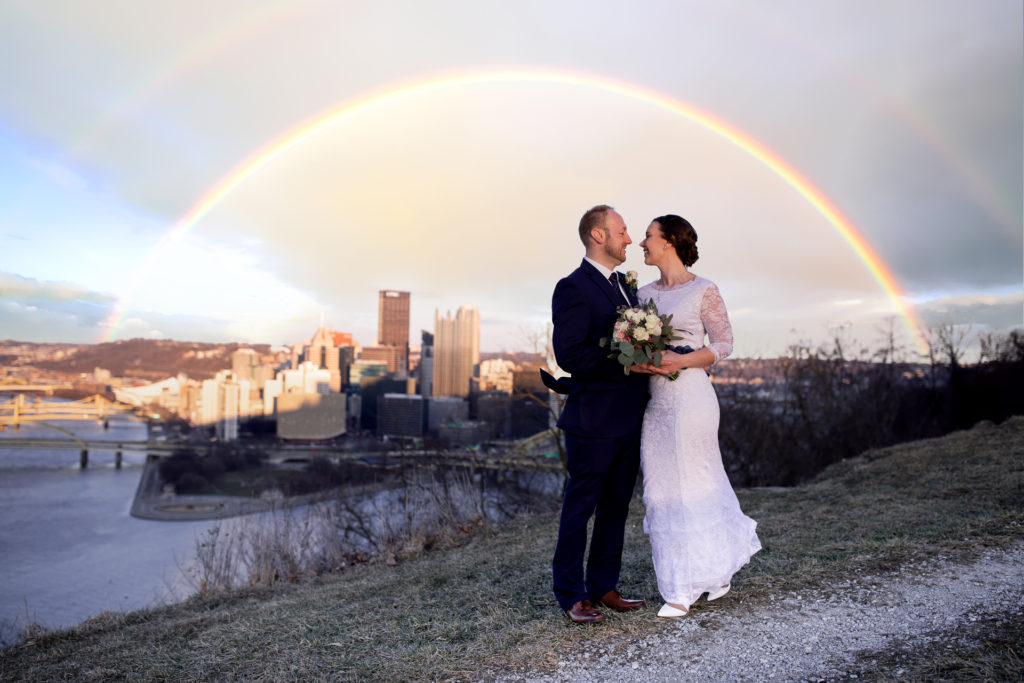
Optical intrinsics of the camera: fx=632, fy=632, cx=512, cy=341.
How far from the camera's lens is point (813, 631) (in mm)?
3068

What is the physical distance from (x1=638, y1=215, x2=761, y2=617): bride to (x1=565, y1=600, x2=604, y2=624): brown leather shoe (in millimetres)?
335

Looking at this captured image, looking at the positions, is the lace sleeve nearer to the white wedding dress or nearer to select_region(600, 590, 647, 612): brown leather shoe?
the white wedding dress

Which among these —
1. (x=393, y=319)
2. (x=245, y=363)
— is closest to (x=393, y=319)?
(x=393, y=319)

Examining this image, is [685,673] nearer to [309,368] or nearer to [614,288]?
[614,288]

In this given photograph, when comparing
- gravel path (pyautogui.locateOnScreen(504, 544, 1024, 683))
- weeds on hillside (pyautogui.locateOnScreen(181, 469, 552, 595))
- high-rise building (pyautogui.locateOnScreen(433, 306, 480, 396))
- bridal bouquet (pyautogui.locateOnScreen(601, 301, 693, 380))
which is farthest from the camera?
high-rise building (pyautogui.locateOnScreen(433, 306, 480, 396))

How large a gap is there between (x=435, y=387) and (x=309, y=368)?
14.1 meters

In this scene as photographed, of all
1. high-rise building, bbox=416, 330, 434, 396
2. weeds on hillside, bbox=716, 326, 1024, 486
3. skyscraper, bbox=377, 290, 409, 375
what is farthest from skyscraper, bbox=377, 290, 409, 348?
weeds on hillside, bbox=716, 326, 1024, 486

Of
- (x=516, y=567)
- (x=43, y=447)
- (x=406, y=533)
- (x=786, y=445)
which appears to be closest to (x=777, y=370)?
(x=786, y=445)

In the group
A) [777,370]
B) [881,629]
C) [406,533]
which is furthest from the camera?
[777,370]

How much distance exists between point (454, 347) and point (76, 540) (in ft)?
86.8

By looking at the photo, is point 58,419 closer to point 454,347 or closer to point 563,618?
point 454,347

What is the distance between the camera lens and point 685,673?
2662 millimetres

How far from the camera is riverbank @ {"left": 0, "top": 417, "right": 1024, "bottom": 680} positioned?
2.84m

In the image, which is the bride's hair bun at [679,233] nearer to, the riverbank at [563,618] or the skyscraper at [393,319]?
the riverbank at [563,618]
